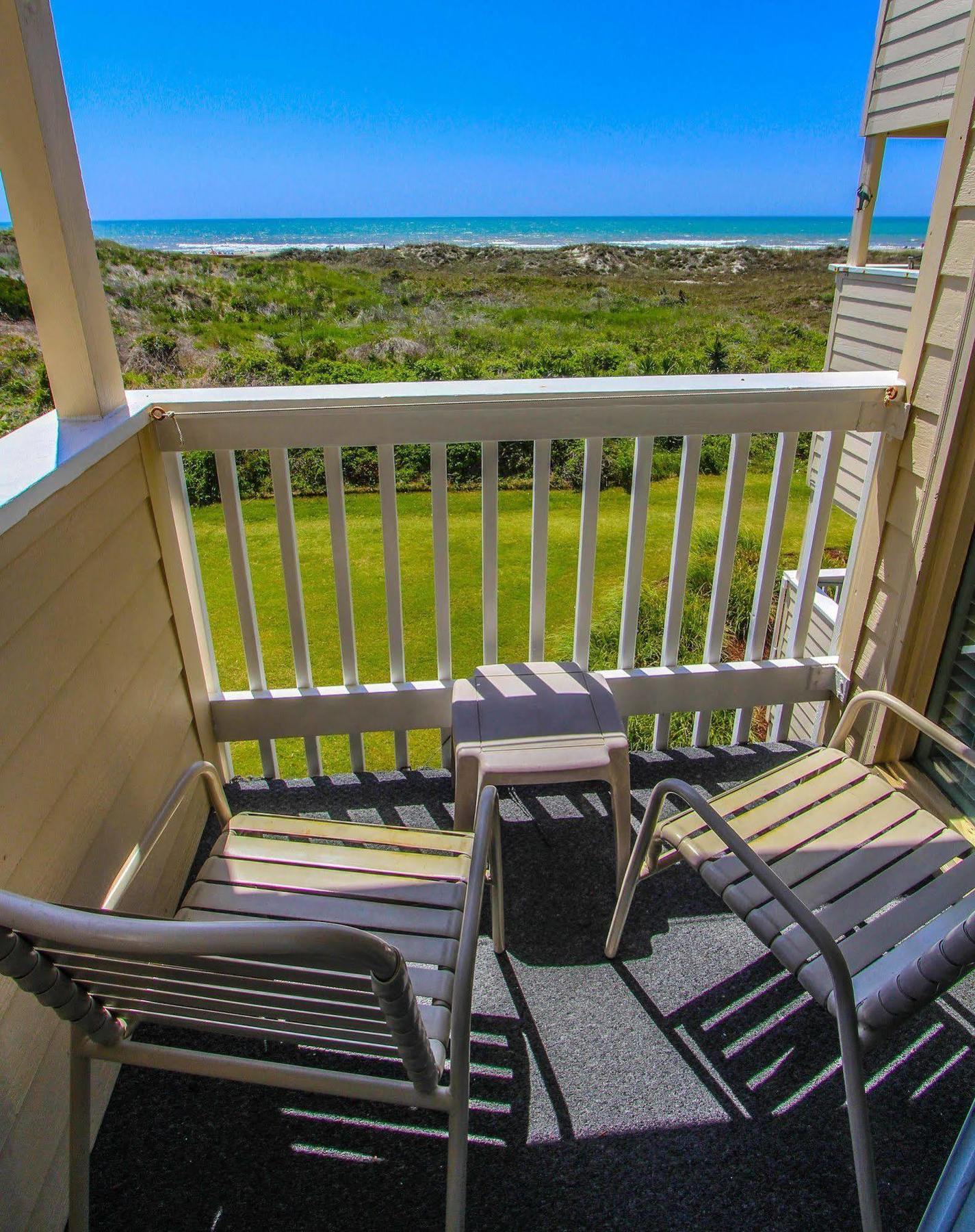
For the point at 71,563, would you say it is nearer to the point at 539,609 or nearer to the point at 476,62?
the point at 539,609

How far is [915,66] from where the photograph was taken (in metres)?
3.66

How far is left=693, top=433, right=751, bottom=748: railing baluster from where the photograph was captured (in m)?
2.19

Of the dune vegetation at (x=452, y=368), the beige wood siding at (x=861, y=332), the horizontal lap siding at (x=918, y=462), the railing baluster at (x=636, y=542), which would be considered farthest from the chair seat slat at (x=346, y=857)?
the beige wood siding at (x=861, y=332)

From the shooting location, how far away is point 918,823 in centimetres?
159

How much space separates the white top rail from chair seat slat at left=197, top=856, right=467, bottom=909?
1095 millimetres

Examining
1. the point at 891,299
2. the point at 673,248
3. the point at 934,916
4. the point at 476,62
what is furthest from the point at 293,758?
the point at 476,62

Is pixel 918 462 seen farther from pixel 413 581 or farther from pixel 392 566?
pixel 413 581

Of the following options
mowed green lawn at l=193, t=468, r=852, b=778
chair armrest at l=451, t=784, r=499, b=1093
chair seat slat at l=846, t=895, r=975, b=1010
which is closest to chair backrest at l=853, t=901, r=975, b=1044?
chair seat slat at l=846, t=895, r=975, b=1010

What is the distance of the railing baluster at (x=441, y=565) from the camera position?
6.94 feet

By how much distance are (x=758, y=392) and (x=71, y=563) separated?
69.5 inches

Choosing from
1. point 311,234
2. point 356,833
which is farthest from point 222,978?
point 311,234

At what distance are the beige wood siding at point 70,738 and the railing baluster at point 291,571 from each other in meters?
0.35

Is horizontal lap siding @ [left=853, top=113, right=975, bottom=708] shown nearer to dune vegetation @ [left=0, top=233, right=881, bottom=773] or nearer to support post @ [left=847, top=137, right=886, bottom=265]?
dune vegetation @ [left=0, top=233, right=881, bottom=773]

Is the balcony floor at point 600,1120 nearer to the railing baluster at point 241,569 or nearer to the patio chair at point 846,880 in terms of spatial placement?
the patio chair at point 846,880
